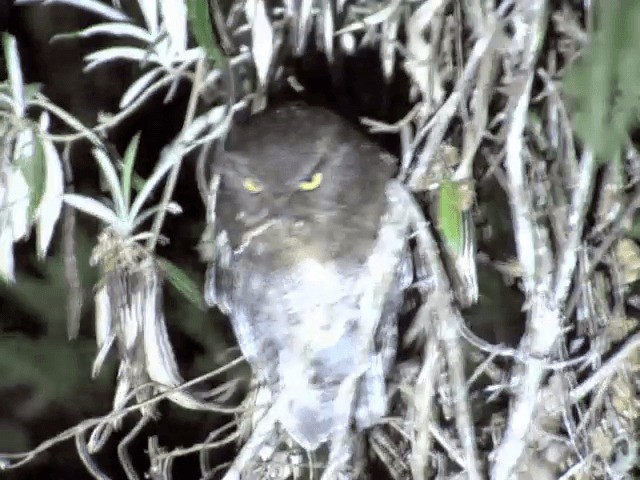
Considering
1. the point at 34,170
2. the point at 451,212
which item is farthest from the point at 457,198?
the point at 34,170

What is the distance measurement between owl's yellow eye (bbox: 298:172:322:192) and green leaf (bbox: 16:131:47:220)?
29cm

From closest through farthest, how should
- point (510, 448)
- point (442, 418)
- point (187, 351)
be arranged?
point (510, 448) → point (442, 418) → point (187, 351)

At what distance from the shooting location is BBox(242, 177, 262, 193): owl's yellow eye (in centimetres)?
97

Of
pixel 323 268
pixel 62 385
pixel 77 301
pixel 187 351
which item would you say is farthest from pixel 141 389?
pixel 62 385

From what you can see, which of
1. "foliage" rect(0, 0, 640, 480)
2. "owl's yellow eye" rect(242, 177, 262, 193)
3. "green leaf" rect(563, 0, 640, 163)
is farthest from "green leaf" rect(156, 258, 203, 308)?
"green leaf" rect(563, 0, 640, 163)

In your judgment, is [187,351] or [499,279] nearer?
[499,279]

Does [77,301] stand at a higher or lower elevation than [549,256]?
lower

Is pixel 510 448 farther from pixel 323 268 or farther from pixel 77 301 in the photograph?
pixel 77 301

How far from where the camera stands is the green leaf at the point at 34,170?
91 centimetres

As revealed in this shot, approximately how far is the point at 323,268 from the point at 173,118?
1.22 feet

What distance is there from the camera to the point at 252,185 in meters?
0.98

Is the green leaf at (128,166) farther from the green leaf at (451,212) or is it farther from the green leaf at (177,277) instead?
the green leaf at (451,212)

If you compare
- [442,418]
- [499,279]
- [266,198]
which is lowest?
[442,418]

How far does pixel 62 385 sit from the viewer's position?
1431 millimetres
